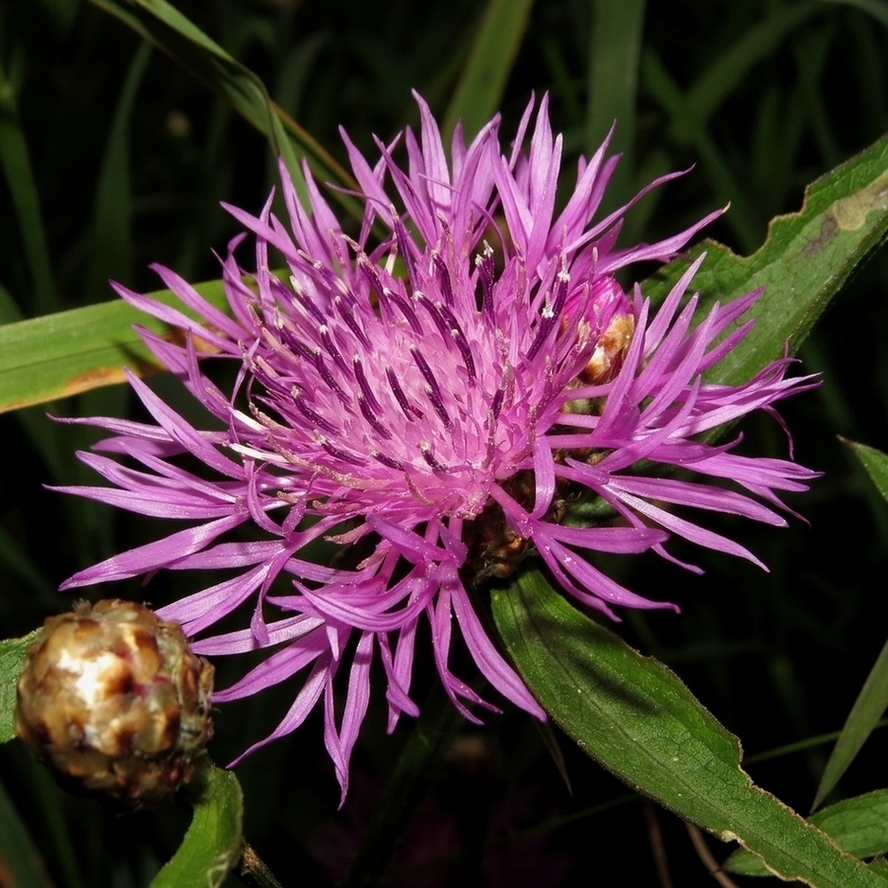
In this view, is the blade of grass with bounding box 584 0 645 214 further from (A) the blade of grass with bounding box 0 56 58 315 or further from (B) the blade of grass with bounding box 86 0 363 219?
(A) the blade of grass with bounding box 0 56 58 315

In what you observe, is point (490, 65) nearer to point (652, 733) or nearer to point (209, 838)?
point (652, 733)

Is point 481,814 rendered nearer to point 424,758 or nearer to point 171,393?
point 424,758

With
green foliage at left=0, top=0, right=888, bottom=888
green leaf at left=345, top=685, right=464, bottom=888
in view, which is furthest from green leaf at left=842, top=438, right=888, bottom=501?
green leaf at left=345, top=685, right=464, bottom=888

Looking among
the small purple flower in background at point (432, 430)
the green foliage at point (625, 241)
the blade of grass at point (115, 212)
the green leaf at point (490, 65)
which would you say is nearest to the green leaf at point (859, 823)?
the green foliage at point (625, 241)

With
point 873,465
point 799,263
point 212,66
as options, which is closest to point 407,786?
point 873,465

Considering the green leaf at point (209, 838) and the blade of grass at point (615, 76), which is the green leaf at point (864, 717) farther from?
the blade of grass at point (615, 76)

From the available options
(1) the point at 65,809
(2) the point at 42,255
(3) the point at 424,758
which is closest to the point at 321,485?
(3) the point at 424,758
